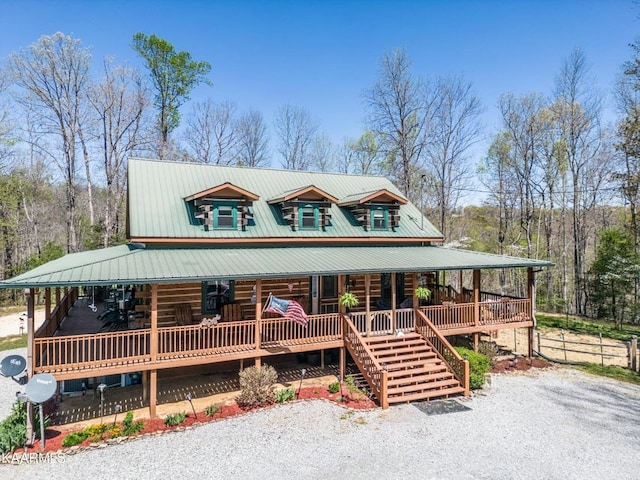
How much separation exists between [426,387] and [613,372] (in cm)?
857

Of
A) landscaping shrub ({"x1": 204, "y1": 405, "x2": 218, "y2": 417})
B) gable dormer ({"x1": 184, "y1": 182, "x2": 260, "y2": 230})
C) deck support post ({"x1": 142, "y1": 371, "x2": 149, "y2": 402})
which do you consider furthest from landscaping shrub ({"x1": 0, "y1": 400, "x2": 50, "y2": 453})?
gable dormer ({"x1": 184, "y1": 182, "x2": 260, "y2": 230})

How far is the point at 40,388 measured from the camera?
347 inches

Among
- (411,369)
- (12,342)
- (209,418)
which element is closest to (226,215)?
(209,418)

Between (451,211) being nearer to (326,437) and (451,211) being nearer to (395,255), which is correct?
(395,255)

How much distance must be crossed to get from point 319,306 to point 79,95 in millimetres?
25520

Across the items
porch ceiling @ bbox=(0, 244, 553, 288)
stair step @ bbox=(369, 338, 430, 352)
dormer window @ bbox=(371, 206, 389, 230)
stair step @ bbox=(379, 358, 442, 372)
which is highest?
dormer window @ bbox=(371, 206, 389, 230)

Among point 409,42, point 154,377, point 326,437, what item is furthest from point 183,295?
point 409,42

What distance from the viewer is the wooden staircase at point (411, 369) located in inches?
461

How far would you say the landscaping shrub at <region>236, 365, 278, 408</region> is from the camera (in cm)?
1120

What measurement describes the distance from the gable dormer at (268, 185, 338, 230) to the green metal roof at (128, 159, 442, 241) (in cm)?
30

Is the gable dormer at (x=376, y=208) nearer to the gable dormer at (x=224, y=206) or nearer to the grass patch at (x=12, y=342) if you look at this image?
the gable dormer at (x=224, y=206)

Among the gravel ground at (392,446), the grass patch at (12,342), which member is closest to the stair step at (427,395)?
the gravel ground at (392,446)

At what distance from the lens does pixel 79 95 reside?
91.0ft

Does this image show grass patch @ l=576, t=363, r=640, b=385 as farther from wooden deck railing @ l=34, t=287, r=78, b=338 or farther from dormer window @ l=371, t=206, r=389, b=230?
wooden deck railing @ l=34, t=287, r=78, b=338
